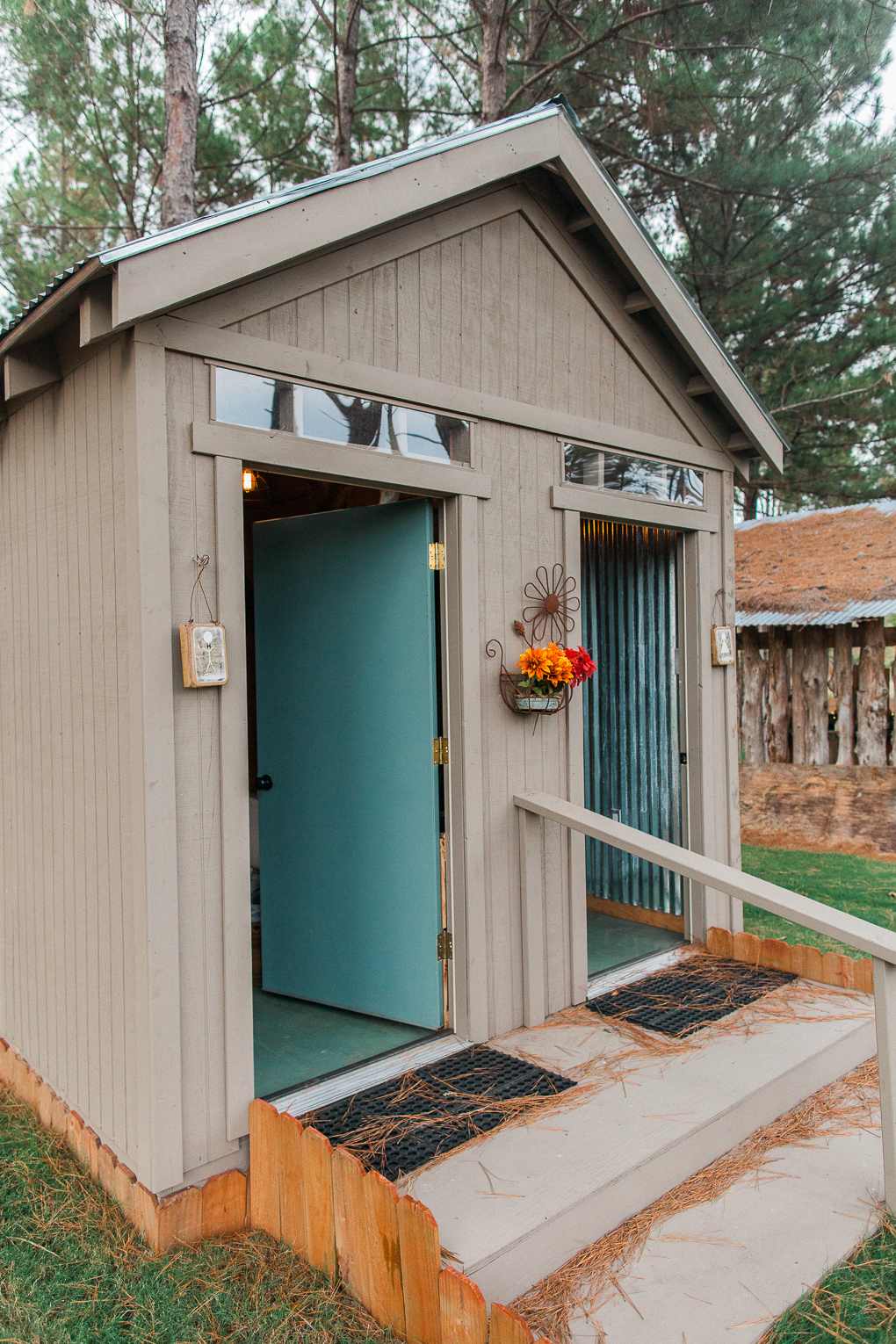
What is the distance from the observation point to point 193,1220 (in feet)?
9.20

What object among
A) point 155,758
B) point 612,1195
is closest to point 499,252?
point 155,758

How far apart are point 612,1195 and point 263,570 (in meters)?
3.01

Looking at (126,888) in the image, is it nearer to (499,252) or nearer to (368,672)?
(368,672)

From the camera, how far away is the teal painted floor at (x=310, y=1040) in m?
3.48

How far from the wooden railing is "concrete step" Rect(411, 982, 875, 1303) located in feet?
1.59

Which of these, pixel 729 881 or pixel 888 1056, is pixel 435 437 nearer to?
pixel 729 881

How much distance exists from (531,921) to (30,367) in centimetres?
285

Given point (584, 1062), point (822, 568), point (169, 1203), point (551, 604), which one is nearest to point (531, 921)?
point (584, 1062)

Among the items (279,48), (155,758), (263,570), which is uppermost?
(279,48)

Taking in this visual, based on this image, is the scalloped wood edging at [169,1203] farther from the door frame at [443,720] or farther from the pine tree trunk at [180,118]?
the pine tree trunk at [180,118]

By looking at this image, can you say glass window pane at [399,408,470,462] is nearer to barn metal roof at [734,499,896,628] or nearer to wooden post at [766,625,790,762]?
barn metal roof at [734,499,896,628]

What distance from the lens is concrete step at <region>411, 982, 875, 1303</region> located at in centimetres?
256

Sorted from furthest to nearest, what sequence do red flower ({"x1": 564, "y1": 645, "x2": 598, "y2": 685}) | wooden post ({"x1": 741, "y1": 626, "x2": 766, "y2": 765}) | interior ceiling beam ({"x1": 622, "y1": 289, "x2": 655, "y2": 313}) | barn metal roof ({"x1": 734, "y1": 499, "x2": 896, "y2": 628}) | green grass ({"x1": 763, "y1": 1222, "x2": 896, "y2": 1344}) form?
wooden post ({"x1": 741, "y1": 626, "x2": 766, "y2": 765}) < barn metal roof ({"x1": 734, "y1": 499, "x2": 896, "y2": 628}) < interior ceiling beam ({"x1": 622, "y1": 289, "x2": 655, "y2": 313}) < red flower ({"x1": 564, "y1": 645, "x2": 598, "y2": 685}) < green grass ({"x1": 763, "y1": 1222, "x2": 896, "y2": 1344})

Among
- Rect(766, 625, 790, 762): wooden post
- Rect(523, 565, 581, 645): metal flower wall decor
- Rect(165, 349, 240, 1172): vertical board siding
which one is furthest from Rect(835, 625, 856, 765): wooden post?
Rect(165, 349, 240, 1172): vertical board siding
